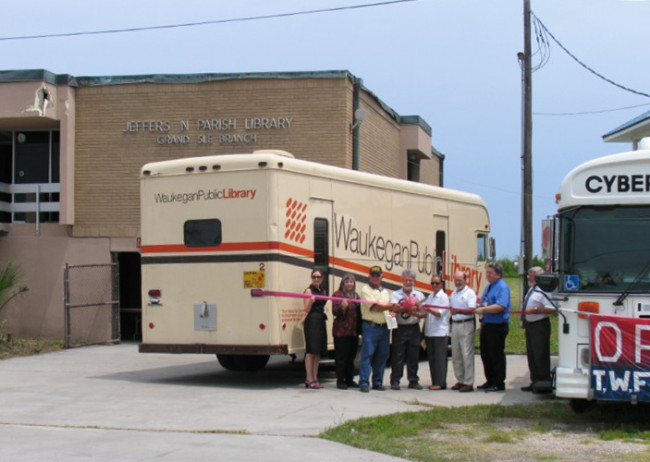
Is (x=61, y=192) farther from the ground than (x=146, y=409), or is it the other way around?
(x=61, y=192)

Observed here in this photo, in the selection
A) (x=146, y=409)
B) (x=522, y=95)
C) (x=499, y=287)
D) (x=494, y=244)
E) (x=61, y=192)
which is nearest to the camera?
(x=146, y=409)

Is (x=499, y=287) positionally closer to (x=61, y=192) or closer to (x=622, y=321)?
(x=622, y=321)

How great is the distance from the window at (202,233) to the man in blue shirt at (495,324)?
3850 mm

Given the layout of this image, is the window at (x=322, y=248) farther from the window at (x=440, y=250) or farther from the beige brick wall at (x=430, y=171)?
the beige brick wall at (x=430, y=171)

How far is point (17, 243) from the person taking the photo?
70.9 ft

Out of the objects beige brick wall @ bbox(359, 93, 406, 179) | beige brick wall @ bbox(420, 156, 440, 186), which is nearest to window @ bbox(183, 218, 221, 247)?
beige brick wall @ bbox(359, 93, 406, 179)

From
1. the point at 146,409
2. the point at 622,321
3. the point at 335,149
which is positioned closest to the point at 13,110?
the point at 335,149

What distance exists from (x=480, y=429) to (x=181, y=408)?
3680 mm

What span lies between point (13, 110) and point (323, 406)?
1230 cm

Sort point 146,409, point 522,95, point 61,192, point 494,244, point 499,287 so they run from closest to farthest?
point 146,409
point 499,287
point 494,244
point 61,192
point 522,95

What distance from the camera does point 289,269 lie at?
44.1 ft

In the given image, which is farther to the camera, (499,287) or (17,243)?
(17,243)

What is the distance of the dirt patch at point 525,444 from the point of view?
855cm

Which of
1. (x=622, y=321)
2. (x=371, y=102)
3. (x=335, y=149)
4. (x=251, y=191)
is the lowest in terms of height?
(x=622, y=321)
